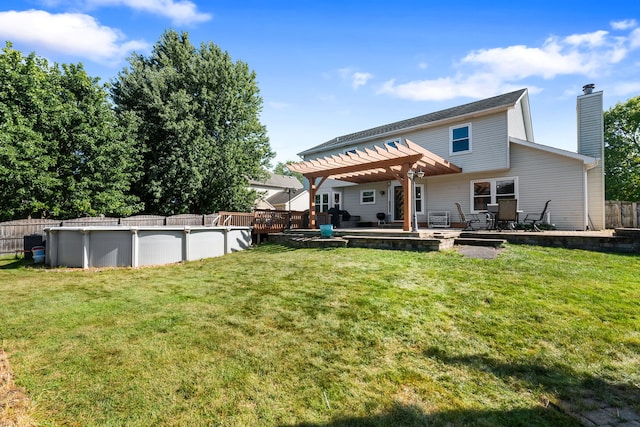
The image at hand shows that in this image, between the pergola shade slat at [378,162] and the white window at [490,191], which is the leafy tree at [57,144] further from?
the white window at [490,191]

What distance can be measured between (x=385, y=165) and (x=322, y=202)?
8.50 metres

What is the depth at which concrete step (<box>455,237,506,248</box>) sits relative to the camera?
7.92 m

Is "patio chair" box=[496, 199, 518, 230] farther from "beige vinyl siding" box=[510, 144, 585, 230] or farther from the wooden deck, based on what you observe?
"beige vinyl siding" box=[510, 144, 585, 230]

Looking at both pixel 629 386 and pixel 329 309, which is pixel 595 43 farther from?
pixel 329 309

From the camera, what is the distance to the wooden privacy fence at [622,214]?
11547 millimetres

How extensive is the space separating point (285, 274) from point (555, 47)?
11305mm

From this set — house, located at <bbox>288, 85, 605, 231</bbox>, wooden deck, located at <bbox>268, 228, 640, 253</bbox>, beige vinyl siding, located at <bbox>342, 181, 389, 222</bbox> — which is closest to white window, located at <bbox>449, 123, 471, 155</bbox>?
house, located at <bbox>288, 85, 605, 231</bbox>

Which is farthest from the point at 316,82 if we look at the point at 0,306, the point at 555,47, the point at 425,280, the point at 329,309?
the point at 0,306

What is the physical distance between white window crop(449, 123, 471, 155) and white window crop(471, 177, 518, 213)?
1501mm

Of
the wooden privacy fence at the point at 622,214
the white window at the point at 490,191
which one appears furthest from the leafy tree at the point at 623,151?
the white window at the point at 490,191

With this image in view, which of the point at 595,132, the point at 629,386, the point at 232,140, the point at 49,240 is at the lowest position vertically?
the point at 629,386

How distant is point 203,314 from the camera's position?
4.10 metres

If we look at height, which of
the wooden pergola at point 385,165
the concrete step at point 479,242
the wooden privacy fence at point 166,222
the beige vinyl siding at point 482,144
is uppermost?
the beige vinyl siding at point 482,144

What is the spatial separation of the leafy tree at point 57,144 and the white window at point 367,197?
12.4 m
